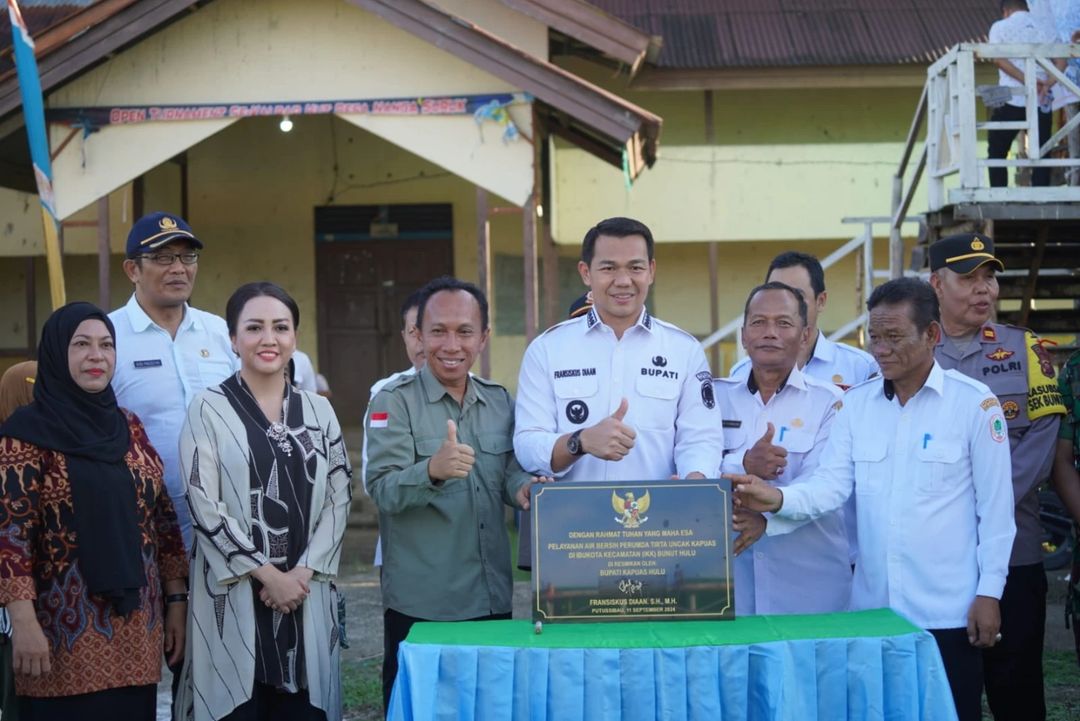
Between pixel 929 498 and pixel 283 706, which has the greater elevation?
pixel 929 498

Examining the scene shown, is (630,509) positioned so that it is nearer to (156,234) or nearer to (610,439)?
(610,439)

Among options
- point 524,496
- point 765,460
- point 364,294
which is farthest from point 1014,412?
point 364,294

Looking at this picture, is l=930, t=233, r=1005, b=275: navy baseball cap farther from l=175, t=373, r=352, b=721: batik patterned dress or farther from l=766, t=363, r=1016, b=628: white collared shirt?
l=175, t=373, r=352, b=721: batik patterned dress

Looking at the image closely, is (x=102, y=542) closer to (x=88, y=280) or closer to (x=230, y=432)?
(x=230, y=432)

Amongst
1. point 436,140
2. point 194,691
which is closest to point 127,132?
point 436,140

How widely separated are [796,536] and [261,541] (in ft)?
6.37

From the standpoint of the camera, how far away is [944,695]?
10.8ft

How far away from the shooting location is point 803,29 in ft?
47.4

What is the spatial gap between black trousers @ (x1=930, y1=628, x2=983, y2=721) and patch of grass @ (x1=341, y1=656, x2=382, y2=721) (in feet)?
9.35

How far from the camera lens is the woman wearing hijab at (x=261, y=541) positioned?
149 inches

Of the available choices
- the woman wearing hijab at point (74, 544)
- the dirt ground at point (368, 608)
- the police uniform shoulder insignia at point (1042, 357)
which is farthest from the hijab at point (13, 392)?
the police uniform shoulder insignia at point (1042, 357)

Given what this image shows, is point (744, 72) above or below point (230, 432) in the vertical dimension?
above

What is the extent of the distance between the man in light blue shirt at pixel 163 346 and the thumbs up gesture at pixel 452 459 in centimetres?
123

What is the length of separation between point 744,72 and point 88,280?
8.54 meters
